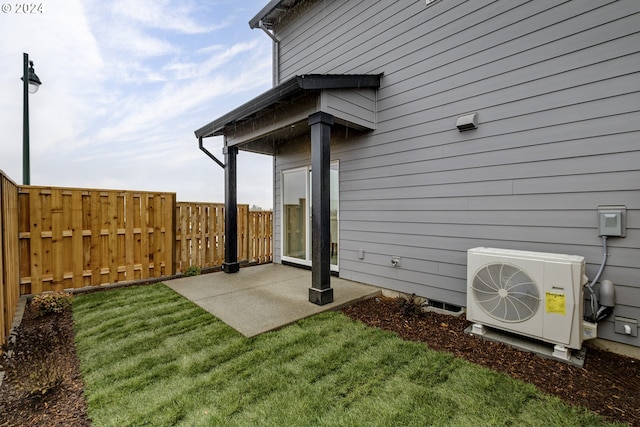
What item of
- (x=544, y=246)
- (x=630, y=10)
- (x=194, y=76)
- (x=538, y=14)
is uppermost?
(x=194, y=76)

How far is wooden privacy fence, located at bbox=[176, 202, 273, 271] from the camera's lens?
17.1 feet

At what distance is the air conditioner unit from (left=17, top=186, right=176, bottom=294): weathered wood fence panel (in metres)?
4.97

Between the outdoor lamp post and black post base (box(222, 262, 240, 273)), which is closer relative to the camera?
the outdoor lamp post

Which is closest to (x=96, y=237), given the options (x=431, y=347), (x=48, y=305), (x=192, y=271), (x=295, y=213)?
(x=48, y=305)

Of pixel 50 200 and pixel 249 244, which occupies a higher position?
pixel 50 200

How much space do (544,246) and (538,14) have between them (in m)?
2.34

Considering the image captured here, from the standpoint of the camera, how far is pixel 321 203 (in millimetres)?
3395

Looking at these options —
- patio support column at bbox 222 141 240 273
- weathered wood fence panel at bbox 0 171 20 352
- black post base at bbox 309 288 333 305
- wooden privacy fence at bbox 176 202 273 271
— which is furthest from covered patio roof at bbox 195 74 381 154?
weathered wood fence panel at bbox 0 171 20 352

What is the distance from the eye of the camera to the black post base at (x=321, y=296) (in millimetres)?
3334

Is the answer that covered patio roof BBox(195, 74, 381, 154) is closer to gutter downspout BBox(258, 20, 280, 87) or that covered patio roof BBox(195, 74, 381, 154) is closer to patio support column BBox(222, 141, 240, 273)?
patio support column BBox(222, 141, 240, 273)

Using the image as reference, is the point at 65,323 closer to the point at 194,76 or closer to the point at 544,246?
the point at 544,246

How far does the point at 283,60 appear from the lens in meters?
5.86

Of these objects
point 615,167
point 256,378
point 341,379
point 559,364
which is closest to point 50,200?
point 256,378

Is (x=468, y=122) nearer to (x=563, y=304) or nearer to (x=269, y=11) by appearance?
(x=563, y=304)
